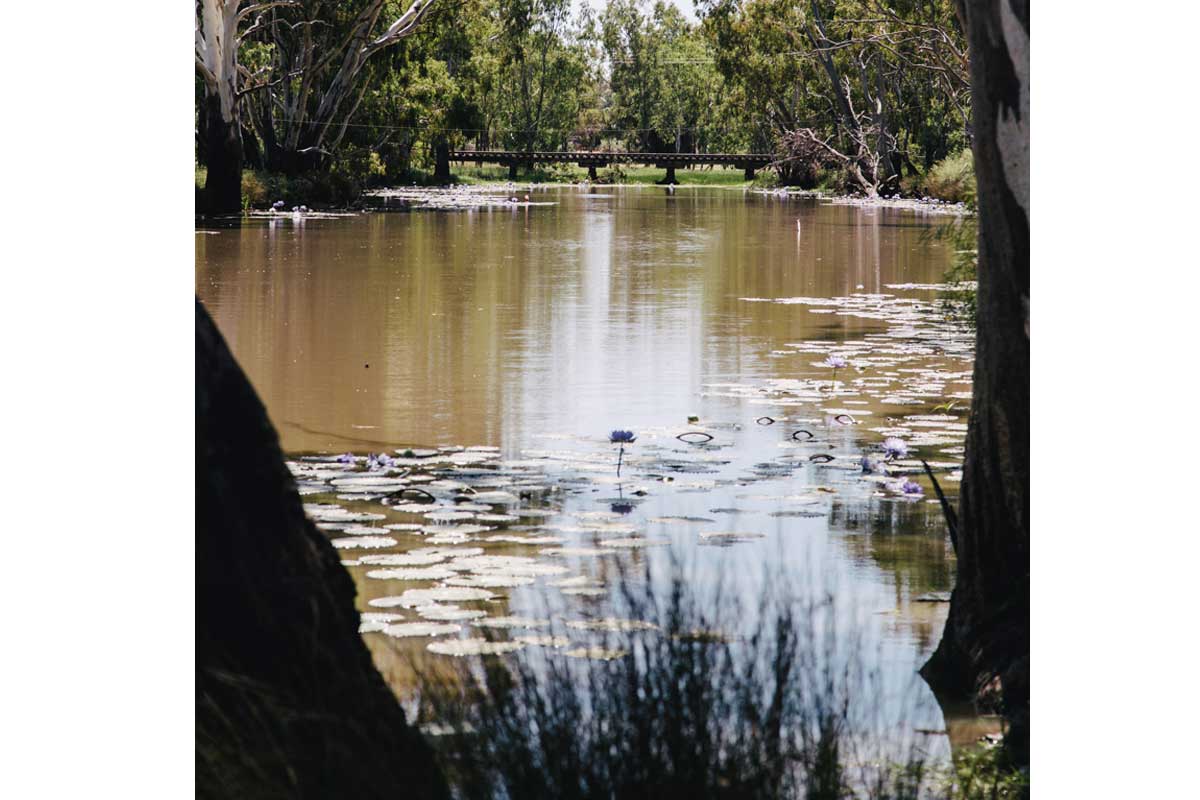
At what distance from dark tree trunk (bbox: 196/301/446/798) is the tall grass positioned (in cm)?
14

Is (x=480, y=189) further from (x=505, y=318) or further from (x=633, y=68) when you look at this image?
(x=505, y=318)

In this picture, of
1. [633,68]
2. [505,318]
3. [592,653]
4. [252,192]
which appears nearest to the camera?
[592,653]

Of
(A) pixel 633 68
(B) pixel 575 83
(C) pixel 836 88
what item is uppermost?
(B) pixel 575 83

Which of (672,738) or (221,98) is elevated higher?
(221,98)

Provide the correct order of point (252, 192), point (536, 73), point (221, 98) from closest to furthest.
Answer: point (221, 98) → point (252, 192) → point (536, 73)

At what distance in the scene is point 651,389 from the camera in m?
6.81

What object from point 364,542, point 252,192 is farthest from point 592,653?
point 252,192

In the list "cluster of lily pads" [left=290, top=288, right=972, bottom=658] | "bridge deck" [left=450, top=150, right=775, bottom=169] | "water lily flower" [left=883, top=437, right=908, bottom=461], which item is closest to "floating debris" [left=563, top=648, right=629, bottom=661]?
"cluster of lily pads" [left=290, top=288, right=972, bottom=658]

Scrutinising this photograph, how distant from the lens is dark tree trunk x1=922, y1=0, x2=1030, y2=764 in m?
2.86

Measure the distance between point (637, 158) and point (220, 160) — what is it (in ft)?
69.2

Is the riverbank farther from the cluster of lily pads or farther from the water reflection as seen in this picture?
the cluster of lily pads

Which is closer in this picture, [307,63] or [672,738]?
[672,738]
